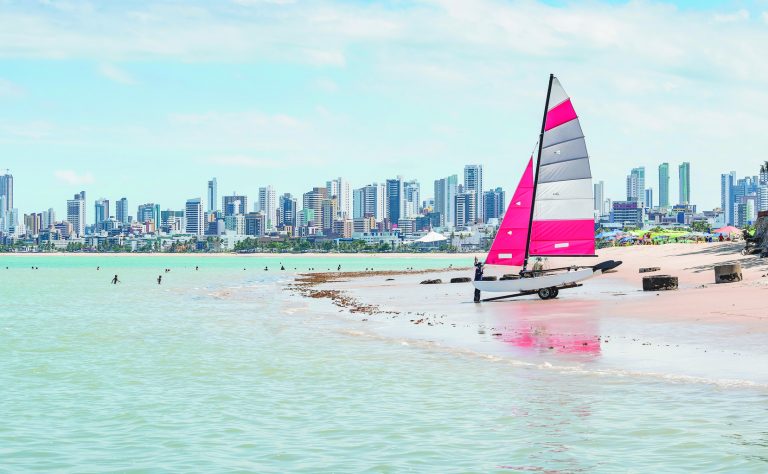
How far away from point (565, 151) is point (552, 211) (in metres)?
3.53

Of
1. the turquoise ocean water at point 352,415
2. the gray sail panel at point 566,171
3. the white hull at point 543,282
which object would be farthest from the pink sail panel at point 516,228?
the turquoise ocean water at point 352,415

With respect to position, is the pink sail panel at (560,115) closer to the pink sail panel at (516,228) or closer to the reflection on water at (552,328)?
the pink sail panel at (516,228)

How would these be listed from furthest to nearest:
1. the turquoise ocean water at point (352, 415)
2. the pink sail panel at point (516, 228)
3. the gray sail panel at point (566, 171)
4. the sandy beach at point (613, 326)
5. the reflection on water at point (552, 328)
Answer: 1. the pink sail panel at point (516, 228)
2. the gray sail panel at point (566, 171)
3. the reflection on water at point (552, 328)
4. the sandy beach at point (613, 326)
5. the turquoise ocean water at point (352, 415)

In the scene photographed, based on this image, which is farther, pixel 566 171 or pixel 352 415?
pixel 566 171

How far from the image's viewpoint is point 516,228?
168 feet

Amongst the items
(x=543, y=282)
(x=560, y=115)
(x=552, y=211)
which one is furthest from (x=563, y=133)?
(x=543, y=282)

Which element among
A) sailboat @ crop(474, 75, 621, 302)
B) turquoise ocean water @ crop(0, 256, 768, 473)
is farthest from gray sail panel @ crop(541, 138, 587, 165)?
turquoise ocean water @ crop(0, 256, 768, 473)

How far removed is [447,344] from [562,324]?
6915 millimetres

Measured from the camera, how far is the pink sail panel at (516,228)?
51.1 meters

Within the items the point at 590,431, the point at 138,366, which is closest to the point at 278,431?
the point at 590,431

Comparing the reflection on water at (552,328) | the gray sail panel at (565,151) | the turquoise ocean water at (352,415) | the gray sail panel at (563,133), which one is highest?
the gray sail panel at (563,133)

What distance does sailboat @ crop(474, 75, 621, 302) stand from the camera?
49.6 m

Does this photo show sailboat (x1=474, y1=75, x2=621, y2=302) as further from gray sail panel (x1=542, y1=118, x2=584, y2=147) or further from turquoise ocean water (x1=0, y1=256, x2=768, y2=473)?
turquoise ocean water (x1=0, y1=256, x2=768, y2=473)

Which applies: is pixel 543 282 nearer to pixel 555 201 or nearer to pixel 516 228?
pixel 516 228
